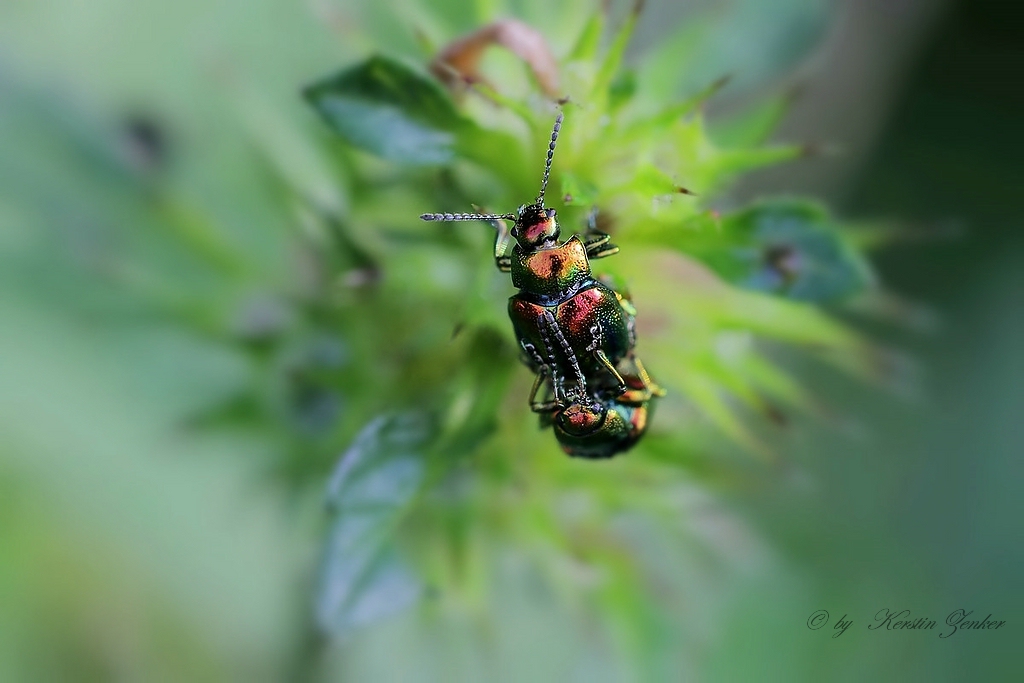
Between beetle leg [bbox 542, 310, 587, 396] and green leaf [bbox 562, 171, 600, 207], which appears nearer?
green leaf [bbox 562, 171, 600, 207]

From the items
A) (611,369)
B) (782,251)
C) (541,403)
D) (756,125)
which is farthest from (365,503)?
(756,125)

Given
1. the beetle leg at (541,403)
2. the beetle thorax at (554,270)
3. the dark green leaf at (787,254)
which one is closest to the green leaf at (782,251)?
the dark green leaf at (787,254)

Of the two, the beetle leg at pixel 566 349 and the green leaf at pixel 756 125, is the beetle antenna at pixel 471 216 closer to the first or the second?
the beetle leg at pixel 566 349

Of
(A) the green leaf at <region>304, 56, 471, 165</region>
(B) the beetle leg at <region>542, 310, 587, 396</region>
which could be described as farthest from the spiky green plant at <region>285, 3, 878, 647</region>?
(B) the beetle leg at <region>542, 310, 587, 396</region>

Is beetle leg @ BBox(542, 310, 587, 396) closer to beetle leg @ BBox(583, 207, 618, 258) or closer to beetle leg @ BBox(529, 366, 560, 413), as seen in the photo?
beetle leg @ BBox(529, 366, 560, 413)

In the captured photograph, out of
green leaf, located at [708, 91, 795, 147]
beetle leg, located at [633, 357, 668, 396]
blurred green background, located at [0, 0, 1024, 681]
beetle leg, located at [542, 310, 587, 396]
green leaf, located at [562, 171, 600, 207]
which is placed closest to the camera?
green leaf, located at [562, 171, 600, 207]

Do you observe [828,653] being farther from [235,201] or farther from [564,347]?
[235,201]
